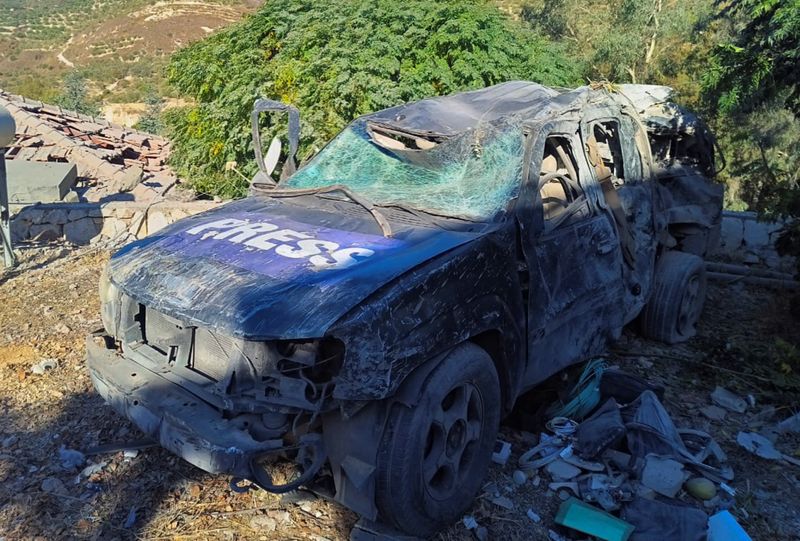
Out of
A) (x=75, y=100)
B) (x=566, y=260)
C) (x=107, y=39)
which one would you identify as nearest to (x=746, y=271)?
(x=566, y=260)

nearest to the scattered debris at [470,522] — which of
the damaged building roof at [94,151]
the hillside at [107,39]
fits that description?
the damaged building roof at [94,151]

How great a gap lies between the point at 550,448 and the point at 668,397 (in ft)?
4.38

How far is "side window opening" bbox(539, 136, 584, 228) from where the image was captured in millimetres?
3793

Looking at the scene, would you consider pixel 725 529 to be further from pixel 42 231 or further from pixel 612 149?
pixel 42 231

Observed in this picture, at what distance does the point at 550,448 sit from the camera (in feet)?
12.1

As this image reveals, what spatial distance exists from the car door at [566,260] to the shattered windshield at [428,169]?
0.17m

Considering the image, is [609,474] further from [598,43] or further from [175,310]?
[598,43]

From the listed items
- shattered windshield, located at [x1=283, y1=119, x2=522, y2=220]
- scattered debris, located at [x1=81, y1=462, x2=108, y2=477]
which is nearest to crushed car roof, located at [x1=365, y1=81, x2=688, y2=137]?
shattered windshield, located at [x1=283, y1=119, x2=522, y2=220]

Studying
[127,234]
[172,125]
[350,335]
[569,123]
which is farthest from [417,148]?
[172,125]

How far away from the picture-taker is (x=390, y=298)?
8.71ft

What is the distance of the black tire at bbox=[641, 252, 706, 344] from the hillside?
38.6 metres

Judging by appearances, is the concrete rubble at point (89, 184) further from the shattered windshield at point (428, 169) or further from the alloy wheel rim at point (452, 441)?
the alloy wheel rim at point (452, 441)

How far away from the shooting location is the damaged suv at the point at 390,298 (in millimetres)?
2676

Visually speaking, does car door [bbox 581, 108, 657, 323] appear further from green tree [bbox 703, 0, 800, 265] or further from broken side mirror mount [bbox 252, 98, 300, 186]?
broken side mirror mount [bbox 252, 98, 300, 186]
